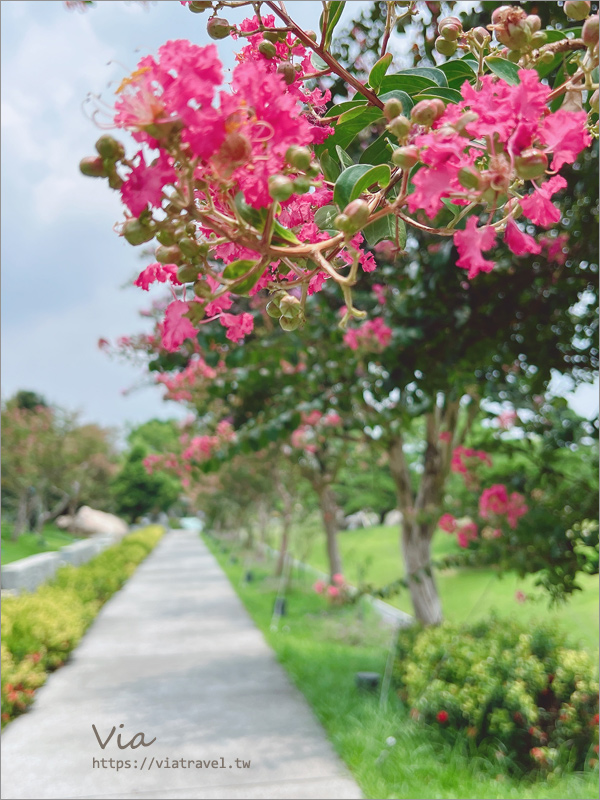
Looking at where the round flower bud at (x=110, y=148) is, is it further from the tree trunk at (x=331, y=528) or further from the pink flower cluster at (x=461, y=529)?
the tree trunk at (x=331, y=528)

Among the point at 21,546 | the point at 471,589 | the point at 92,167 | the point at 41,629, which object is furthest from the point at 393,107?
the point at 21,546

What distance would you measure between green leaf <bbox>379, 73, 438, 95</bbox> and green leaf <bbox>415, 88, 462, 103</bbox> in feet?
0.11

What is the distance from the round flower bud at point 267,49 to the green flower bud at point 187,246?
0.91ft

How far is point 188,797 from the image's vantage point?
9.59 feet

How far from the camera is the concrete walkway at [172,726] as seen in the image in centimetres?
304

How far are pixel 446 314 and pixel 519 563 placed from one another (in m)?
1.17

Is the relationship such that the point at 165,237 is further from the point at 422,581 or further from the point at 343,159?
the point at 422,581

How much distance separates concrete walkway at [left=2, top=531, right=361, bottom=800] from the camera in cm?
304

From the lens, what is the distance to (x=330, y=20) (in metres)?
0.68

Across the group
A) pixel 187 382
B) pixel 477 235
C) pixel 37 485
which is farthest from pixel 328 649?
pixel 37 485

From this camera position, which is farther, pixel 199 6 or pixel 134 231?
pixel 199 6

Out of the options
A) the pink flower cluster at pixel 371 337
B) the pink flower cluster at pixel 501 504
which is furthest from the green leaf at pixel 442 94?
the pink flower cluster at pixel 501 504

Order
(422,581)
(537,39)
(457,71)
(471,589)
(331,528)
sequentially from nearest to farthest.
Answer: (537,39), (457,71), (422,581), (331,528), (471,589)

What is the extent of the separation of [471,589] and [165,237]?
10060 millimetres
